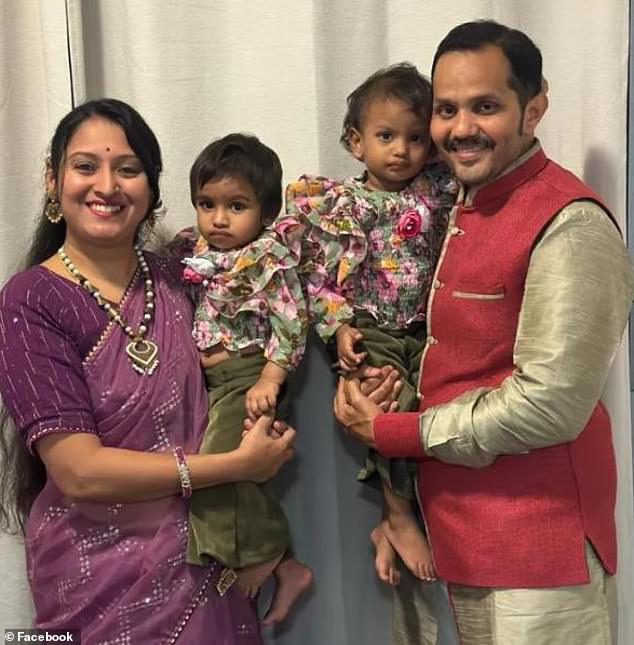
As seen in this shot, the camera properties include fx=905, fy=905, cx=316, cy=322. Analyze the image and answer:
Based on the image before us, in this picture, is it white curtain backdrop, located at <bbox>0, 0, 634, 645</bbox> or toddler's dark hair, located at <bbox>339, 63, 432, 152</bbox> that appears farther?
white curtain backdrop, located at <bbox>0, 0, 634, 645</bbox>

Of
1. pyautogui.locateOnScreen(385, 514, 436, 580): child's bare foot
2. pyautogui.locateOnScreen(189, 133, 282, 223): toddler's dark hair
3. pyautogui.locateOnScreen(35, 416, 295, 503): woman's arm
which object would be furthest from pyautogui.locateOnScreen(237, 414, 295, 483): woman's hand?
pyautogui.locateOnScreen(189, 133, 282, 223): toddler's dark hair

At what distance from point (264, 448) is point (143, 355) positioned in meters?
0.24

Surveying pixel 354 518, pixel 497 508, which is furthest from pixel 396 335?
pixel 354 518

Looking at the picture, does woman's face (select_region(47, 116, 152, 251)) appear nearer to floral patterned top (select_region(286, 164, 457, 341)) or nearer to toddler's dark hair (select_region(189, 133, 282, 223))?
toddler's dark hair (select_region(189, 133, 282, 223))

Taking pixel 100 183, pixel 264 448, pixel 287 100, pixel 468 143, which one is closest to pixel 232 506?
pixel 264 448

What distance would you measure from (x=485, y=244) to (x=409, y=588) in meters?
0.69

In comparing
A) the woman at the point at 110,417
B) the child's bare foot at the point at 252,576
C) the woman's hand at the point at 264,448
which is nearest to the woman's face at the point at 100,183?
the woman at the point at 110,417

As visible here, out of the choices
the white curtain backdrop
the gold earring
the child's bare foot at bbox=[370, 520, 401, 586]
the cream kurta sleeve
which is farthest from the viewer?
the white curtain backdrop

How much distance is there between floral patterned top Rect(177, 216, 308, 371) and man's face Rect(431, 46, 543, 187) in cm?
30

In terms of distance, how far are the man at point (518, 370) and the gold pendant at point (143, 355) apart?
1.19 ft

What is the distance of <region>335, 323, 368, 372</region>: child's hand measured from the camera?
4.76 ft

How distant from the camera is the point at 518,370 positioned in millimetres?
1238

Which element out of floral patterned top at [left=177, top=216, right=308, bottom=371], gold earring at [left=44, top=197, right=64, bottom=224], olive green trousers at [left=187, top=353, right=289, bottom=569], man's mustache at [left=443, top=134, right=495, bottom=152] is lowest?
olive green trousers at [left=187, top=353, right=289, bottom=569]

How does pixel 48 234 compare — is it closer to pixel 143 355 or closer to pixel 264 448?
pixel 143 355
